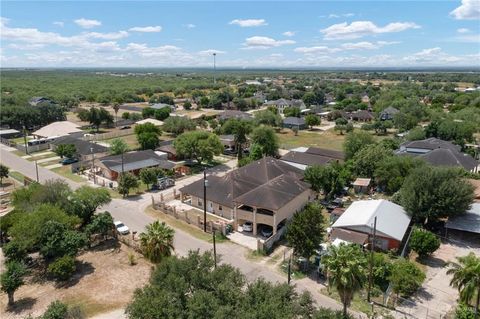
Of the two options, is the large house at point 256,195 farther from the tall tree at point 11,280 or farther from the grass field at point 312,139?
the grass field at point 312,139

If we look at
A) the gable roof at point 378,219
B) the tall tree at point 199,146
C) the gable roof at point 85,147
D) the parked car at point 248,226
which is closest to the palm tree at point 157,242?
the parked car at point 248,226

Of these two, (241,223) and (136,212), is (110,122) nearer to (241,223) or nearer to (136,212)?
(136,212)

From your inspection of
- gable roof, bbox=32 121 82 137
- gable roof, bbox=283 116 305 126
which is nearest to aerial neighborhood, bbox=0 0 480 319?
gable roof, bbox=32 121 82 137

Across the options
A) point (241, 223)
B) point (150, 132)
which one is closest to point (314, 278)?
point (241, 223)

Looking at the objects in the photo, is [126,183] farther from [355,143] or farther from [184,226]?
[355,143]

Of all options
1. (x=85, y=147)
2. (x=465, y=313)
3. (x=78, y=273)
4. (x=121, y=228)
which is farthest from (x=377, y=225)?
(x=85, y=147)

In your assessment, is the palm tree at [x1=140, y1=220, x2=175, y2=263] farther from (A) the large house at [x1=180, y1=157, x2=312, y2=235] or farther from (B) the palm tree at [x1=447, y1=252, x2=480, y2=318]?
(B) the palm tree at [x1=447, y1=252, x2=480, y2=318]
